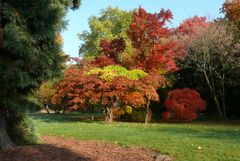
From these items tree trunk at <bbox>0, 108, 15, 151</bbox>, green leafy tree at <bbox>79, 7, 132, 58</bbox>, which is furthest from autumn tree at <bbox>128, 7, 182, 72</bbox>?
green leafy tree at <bbox>79, 7, 132, 58</bbox>

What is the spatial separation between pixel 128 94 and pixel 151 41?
3.95 m

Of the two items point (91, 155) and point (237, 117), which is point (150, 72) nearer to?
point (237, 117)

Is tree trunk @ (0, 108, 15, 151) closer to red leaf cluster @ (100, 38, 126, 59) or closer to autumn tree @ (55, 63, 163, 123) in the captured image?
autumn tree @ (55, 63, 163, 123)

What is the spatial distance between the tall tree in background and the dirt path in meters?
0.54

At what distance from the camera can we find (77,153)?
9547mm

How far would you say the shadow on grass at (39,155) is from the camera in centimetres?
849

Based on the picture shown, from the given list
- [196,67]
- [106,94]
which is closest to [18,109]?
[106,94]

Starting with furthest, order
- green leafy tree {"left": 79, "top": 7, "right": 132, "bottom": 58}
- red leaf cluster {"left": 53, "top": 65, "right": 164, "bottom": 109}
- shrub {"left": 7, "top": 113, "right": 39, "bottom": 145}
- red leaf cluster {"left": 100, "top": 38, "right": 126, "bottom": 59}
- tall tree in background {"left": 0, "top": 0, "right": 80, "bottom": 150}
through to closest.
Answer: green leafy tree {"left": 79, "top": 7, "right": 132, "bottom": 58}
red leaf cluster {"left": 100, "top": 38, "right": 126, "bottom": 59}
red leaf cluster {"left": 53, "top": 65, "right": 164, "bottom": 109}
shrub {"left": 7, "top": 113, "right": 39, "bottom": 145}
tall tree in background {"left": 0, "top": 0, "right": 80, "bottom": 150}

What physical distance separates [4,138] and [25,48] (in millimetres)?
2088

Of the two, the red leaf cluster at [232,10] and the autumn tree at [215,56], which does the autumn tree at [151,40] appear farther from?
the red leaf cluster at [232,10]

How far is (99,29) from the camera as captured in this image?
49.0 metres

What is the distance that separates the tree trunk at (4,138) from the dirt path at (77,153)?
0.19 m

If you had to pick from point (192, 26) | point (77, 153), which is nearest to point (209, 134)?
point (77, 153)

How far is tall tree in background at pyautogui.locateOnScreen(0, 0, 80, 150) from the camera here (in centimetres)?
839
